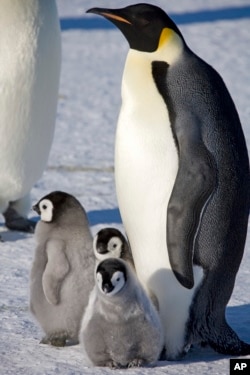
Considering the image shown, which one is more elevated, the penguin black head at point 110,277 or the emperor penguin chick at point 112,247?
the penguin black head at point 110,277

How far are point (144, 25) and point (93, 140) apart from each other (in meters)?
3.46

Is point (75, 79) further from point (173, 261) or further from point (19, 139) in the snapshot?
point (173, 261)

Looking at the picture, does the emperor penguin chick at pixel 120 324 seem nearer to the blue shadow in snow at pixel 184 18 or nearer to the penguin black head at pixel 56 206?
the penguin black head at pixel 56 206

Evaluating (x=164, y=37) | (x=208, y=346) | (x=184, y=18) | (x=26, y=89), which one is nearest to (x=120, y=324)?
(x=208, y=346)

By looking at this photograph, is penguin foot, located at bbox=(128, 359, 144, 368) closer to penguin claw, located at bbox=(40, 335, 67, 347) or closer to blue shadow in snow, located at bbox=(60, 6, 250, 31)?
penguin claw, located at bbox=(40, 335, 67, 347)

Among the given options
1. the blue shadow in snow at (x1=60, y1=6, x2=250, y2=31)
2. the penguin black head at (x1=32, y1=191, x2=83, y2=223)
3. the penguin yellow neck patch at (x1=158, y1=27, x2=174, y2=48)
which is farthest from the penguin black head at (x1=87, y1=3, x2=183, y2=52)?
the blue shadow in snow at (x1=60, y1=6, x2=250, y2=31)

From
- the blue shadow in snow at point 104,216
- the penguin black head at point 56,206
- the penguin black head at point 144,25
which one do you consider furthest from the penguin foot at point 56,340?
the blue shadow in snow at point 104,216

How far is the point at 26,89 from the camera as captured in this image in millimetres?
5328

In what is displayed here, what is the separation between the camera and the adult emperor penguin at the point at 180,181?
3.58 m

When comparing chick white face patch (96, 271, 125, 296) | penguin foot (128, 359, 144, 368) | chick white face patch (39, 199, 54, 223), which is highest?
chick white face patch (96, 271, 125, 296)

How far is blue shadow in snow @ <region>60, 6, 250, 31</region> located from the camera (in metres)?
11.2

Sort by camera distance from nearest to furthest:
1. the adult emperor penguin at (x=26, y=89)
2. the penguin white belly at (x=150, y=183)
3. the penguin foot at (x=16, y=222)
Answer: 1. the penguin white belly at (x=150, y=183)
2. the adult emperor penguin at (x=26, y=89)
3. the penguin foot at (x=16, y=222)

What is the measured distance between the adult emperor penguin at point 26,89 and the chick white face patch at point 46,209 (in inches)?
57.1

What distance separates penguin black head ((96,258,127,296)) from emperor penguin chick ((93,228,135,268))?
0.22 meters
